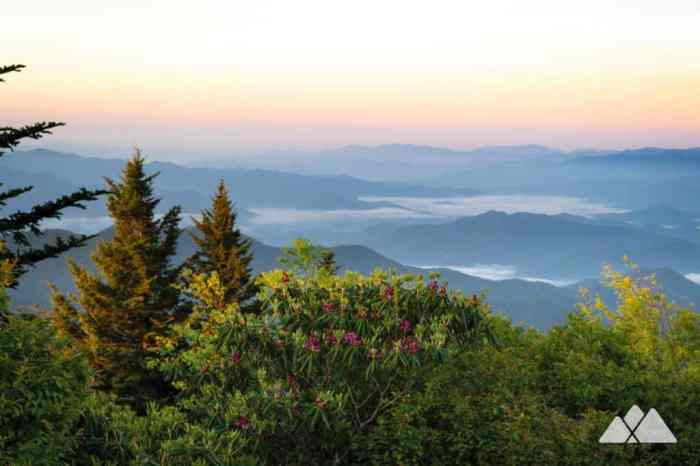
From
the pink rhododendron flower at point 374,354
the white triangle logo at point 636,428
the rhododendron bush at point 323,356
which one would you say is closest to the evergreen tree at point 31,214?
the rhododendron bush at point 323,356

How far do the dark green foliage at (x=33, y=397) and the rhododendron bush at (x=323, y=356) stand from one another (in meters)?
4.68

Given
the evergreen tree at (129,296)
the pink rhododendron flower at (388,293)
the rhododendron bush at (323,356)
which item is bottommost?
the evergreen tree at (129,296)

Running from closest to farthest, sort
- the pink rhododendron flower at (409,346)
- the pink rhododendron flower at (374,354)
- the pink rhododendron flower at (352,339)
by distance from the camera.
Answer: the pink rhododendron flower at (374,354), the pink rhododendron flower at (409,346), the pink rhododendron flower at (352,339)

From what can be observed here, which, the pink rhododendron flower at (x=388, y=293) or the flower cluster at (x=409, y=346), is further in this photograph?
the pink rhododendron flower at (x=388, y=293)

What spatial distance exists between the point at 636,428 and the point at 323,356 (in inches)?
247

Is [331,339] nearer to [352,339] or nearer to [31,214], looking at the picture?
[352,339]

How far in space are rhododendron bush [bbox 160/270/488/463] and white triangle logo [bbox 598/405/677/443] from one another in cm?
440

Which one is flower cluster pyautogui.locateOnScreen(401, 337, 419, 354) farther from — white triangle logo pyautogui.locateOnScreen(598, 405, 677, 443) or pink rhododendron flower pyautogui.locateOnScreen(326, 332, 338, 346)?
white triangle logo pyautogui.locateOnScreen(598, 405, 677, 443)

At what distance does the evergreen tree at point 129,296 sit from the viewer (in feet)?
116

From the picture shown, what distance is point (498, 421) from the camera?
13406 millimetres

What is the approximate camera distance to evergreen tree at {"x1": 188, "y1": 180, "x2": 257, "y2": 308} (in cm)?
4231

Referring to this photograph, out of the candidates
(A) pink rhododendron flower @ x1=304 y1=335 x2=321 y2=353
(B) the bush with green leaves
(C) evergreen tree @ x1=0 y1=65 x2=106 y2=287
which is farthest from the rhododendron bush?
(C) evergreen tree @ x1=0 y1=65 x2=106 y2=287

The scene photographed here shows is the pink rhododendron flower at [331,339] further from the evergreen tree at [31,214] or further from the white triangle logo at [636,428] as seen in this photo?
the evergreen tree at [31,214]

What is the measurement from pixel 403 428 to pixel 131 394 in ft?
81.3
